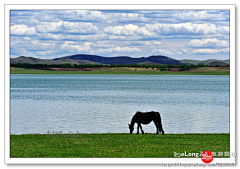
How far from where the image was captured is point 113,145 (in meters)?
14.5

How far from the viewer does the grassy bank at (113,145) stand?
13.0m

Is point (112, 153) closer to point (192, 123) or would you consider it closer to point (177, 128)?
point (177, 128)

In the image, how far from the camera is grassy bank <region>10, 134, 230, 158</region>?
13.0 metres

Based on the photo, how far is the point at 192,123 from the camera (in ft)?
→ 97.9

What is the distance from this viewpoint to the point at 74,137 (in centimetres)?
1672

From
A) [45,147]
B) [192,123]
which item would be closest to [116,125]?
[192,123]
